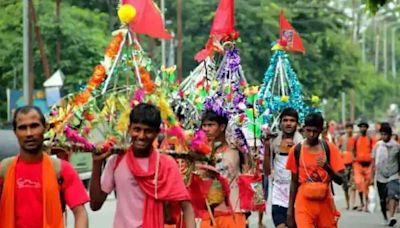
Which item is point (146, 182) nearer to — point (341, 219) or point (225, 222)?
point (225, 222)

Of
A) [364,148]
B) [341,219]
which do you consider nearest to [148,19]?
[341,219]

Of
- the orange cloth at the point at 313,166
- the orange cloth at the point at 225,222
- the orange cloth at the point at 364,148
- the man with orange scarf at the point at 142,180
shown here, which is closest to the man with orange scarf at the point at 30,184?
the man with orange scarf at the point at 142,180

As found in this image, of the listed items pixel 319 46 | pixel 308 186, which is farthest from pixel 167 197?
pixel 319 46

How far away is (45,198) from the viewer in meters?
6.30

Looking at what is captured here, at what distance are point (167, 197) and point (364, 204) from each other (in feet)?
49.1

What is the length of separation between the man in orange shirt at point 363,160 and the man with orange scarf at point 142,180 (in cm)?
1399

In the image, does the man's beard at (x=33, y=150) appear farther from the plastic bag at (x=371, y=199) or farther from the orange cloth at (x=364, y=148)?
the plastic bag at (x=371, y=199)

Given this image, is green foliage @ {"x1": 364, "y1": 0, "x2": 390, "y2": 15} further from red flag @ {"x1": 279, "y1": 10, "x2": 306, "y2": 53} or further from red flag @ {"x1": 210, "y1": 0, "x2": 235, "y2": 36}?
red flag @ {"x1": 279, "y1": 10, "x2": 306, "y2": 53}

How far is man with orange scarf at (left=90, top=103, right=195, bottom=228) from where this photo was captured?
22.5 feet

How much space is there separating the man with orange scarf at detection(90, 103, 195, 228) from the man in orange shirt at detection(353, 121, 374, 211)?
14.0m

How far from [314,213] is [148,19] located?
7.31ft

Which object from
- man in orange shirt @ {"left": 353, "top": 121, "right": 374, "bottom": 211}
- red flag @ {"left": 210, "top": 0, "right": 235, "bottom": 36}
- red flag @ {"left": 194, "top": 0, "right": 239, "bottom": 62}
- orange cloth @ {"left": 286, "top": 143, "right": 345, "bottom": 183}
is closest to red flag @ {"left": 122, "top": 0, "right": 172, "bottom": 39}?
orange cloth @ {"left": 286, "top": 143, "right": 345, "bottom": 183}

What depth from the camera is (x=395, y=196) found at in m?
17.7

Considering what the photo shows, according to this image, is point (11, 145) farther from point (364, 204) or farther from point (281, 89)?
point (364, 204)
